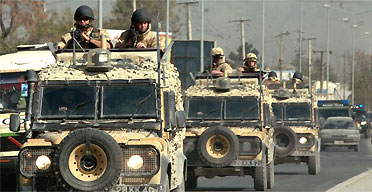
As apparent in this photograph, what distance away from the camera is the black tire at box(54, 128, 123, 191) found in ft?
37.6

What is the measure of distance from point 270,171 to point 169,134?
8.19m

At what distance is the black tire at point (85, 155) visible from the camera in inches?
451

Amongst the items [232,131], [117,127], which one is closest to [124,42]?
[117,127]

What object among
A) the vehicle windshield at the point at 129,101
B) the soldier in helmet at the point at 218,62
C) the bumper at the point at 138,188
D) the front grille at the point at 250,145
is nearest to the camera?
the bumper at the point at 138,188

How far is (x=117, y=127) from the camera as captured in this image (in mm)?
12570

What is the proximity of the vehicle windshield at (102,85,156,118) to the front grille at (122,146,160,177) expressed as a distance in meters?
0.95

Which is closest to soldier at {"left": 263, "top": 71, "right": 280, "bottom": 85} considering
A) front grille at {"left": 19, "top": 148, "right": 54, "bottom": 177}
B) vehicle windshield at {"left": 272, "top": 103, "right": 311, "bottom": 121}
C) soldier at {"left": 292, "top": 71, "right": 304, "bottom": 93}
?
soldier at {"left": 292, "top": 71, "right": 304, "bottom": 93}

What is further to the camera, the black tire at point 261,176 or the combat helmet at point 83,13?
the black tire at point 261,176

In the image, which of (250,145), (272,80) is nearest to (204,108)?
(250,145)

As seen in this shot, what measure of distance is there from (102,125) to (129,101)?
518 mm

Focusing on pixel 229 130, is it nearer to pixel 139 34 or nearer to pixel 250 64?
pixel 139 34

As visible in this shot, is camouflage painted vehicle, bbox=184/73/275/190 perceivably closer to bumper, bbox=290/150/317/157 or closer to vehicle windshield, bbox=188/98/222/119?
vehicle windshield, bbox=188/98/222/119

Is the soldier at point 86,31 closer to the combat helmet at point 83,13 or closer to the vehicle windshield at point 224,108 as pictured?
the combat helmet at point 83,13

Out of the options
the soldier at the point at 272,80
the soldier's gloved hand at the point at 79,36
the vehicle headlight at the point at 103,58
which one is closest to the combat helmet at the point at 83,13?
the soldier's gloved hand at the point at 79,36
